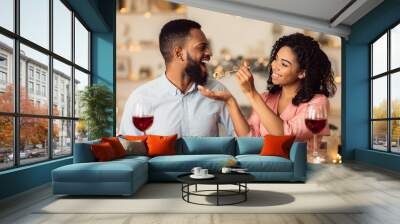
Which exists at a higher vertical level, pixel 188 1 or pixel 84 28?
pixel 188 1

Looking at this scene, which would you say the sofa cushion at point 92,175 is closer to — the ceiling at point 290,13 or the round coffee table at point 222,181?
the round coffee table at point 222,181

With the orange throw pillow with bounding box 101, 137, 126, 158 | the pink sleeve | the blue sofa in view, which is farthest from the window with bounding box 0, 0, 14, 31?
the pink sleeve

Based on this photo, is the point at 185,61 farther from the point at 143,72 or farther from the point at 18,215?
the point at 18,215

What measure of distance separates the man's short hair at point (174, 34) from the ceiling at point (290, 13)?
382 mm

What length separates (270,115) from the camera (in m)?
8.03

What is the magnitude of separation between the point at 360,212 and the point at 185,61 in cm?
488

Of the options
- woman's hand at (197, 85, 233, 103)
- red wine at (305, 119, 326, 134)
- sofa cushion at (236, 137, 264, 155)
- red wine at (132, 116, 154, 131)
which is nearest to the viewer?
red wine at (305, 119, 326, 134)

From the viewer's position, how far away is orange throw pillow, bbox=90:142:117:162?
523 centimetres

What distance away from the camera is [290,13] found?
8.02 meters

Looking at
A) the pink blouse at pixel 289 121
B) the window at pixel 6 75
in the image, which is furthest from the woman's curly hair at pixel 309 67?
the window at pixel 6 75

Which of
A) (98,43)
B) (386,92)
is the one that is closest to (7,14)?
(98,43)

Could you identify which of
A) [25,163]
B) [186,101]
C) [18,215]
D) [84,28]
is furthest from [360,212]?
[84,28]

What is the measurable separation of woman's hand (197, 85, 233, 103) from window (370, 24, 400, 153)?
2965 mm

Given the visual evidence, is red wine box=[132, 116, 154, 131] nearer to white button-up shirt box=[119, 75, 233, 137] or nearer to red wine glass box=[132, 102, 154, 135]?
red wine glass box=[132, 102, 154, 135]
